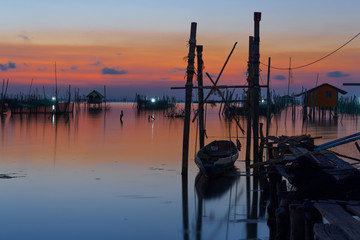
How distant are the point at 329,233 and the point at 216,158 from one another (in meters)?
11.1

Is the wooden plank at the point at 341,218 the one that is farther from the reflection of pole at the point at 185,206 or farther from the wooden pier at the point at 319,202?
the reflection of pole at the point at 185,206

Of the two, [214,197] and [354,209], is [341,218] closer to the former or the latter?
[354,209]

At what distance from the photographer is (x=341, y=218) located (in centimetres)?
553

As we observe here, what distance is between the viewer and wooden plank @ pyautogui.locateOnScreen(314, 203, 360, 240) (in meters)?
4.98

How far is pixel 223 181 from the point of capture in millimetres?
15031

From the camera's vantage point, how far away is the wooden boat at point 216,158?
14742 mm

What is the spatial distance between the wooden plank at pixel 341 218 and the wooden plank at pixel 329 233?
0.05 m

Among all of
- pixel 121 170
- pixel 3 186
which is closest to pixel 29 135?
pixel 121 170

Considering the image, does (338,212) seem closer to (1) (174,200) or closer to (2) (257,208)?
(2) (257,208)

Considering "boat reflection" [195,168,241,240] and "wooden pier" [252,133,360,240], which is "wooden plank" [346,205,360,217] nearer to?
"wooden pier" [252,133,360,240]

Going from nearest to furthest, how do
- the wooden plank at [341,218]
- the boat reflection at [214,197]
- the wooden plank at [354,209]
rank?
the wooden plank at [341,218] < the wooden plank at [354,209] < the boat reflection at [214,197]

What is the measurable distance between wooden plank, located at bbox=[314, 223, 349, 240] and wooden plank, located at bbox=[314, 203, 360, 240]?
51mm

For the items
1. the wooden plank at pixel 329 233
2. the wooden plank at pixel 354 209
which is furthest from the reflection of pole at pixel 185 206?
the wooden plank at pixel 329 233

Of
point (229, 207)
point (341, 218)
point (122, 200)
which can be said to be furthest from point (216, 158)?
point (341, 218)
